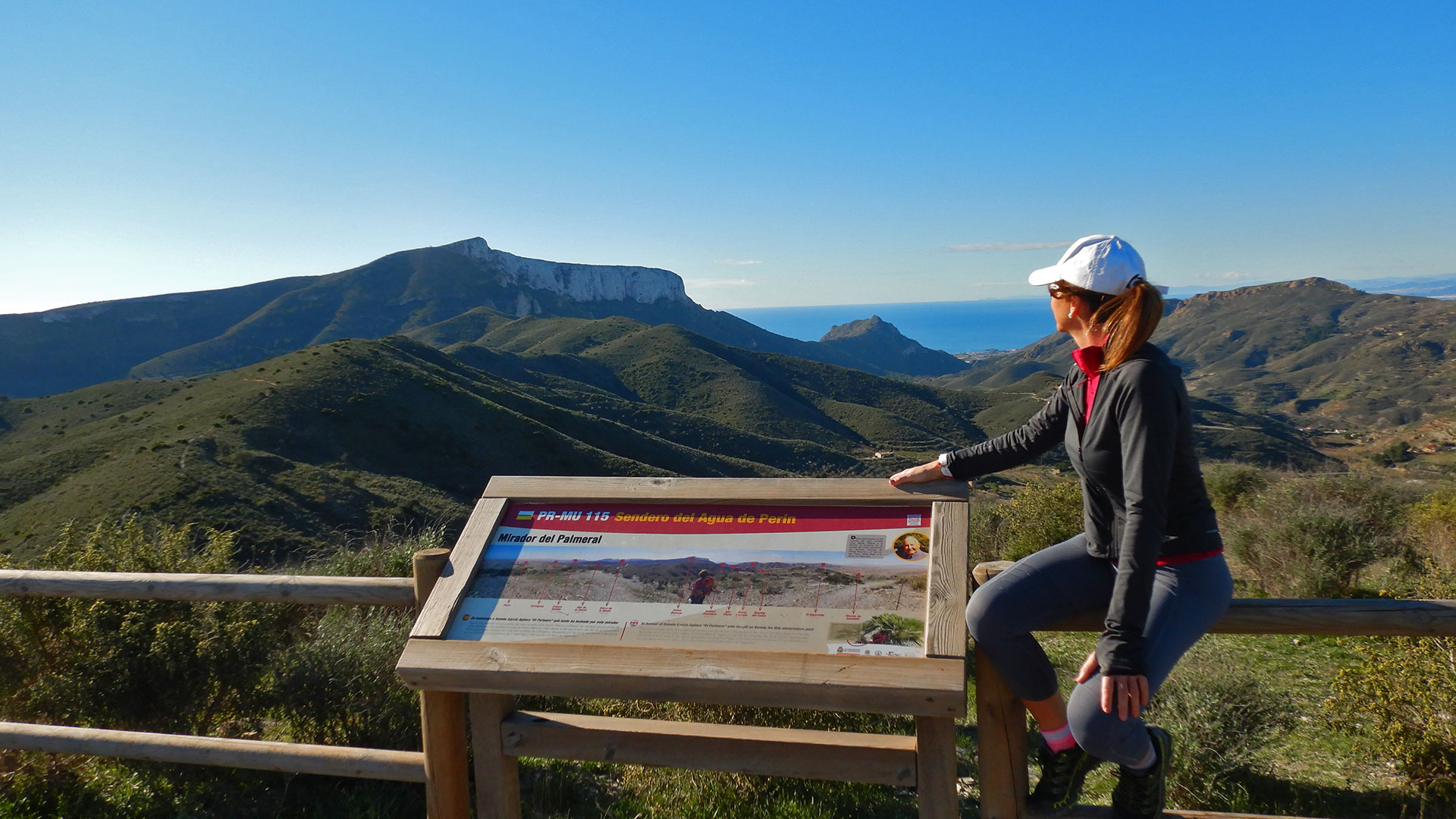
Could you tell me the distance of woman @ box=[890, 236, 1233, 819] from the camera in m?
1.74

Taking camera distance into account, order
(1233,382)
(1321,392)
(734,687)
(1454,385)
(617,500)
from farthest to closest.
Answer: (1233,382) < (1321,392) < (1454,385) < (617,500) < (734,687)

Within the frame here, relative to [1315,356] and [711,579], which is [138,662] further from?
[1315,356]

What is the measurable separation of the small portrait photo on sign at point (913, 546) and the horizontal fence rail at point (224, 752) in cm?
173

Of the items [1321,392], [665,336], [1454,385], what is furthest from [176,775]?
[1321,392]

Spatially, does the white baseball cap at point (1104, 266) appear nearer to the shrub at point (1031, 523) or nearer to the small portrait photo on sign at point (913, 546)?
the small portrait photo on sign at point (913, 546)

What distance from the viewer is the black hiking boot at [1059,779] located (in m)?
2.03

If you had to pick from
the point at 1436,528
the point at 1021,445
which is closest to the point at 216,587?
the point at 1021,445

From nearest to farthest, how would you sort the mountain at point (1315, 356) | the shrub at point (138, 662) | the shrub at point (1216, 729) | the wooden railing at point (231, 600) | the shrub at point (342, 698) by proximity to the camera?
the wooden railing at point (231, 600), the shrub at point (1216, 729), the shrub at point (138, 662), the shrub at point (342, 698), the mountain at point (1315, 356)

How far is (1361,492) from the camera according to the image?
9.06 metres

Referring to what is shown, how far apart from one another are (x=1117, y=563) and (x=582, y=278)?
543 feet

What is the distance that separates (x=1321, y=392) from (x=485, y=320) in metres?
124

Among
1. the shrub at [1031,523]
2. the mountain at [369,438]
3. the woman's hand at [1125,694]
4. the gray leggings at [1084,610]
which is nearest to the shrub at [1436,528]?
the shrub at [1031,523]

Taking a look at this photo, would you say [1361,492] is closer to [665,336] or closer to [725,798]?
[725,798]

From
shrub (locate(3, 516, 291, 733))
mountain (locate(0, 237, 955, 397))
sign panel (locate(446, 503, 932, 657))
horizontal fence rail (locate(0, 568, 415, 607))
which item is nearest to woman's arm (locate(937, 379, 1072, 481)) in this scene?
sign panel (locate(446, 503, 932, 657))
